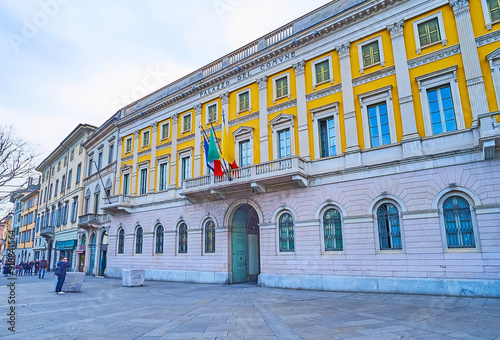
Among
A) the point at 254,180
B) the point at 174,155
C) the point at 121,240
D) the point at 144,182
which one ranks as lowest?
the point at 121,240

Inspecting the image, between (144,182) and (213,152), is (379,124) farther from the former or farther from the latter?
(144,182)

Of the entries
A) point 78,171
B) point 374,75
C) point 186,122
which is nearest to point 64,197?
point 78,171

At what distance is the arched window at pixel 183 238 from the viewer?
70.6ft

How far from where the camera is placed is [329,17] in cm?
1716

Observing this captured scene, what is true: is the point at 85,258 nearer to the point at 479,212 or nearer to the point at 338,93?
the point at 338,93

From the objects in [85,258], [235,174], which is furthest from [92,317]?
[85,258]

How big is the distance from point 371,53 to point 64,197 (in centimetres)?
3770

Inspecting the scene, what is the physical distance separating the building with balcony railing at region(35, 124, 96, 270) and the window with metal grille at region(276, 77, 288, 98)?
2536cm

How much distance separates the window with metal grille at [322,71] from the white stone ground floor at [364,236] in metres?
5.37

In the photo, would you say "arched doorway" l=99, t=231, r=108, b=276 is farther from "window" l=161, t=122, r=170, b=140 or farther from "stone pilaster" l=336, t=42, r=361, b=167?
"stone pilaster" l=336, t=42, r=361, b=167

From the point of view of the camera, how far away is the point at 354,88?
52.9 feet

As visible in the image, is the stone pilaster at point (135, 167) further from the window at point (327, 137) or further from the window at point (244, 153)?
the window at point (327, 137)

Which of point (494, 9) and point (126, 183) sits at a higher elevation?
point (494, 9)

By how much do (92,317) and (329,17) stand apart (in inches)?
669
